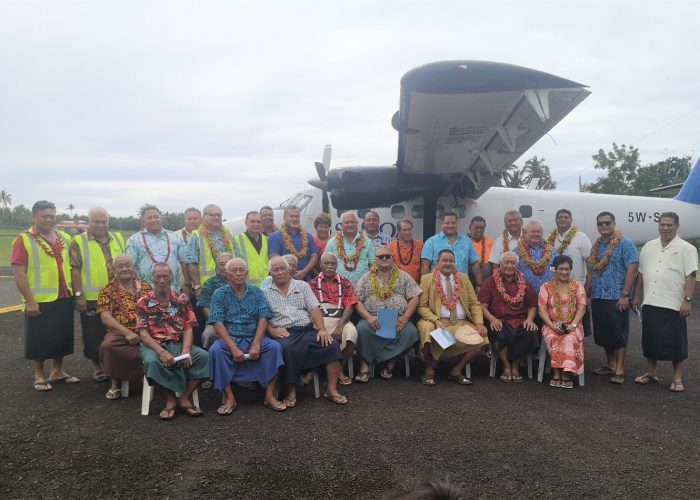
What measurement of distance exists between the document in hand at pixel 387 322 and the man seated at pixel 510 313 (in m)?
1.11

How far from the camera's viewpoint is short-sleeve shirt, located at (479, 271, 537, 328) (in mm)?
5473

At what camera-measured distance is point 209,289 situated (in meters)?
5.01

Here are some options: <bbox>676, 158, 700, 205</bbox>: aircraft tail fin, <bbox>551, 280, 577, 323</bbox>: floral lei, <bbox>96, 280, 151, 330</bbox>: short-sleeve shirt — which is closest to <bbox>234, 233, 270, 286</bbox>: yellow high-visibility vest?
<bbox>96, 280, 151, 330</bbox>: short-sleeve shirt

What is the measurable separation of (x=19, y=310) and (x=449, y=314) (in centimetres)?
898

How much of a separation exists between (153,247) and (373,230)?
2754 millimetres

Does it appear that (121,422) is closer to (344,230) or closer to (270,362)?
(270,362)

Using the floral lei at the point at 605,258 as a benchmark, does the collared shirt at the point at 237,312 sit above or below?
below

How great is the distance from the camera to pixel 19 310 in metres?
9.64

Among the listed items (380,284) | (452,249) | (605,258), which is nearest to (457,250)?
(452,249)

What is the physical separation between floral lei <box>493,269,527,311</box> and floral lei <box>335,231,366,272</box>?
166cm

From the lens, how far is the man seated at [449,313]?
17.2ft

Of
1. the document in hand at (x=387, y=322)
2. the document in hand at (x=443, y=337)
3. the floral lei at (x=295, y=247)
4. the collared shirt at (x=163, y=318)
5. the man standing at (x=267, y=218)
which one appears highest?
the man standing at (x=267, y=218)

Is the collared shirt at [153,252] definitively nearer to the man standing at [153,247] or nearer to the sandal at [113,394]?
the man standing at [153,247]

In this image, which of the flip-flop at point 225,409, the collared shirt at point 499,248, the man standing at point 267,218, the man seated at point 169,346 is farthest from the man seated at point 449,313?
the man seated at point 169,346
